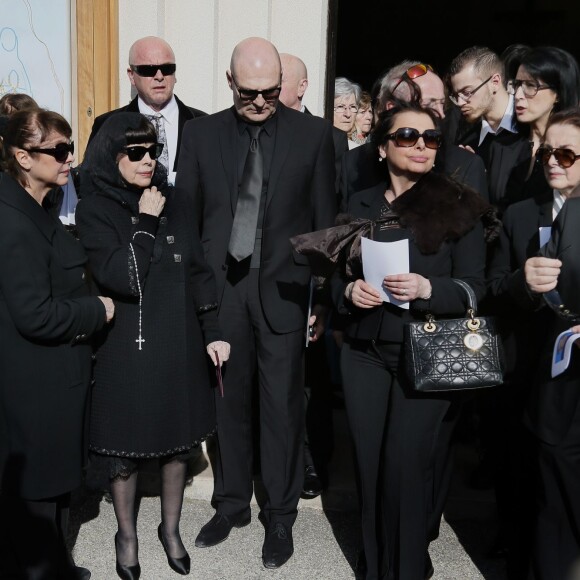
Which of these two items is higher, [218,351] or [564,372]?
[564,372]

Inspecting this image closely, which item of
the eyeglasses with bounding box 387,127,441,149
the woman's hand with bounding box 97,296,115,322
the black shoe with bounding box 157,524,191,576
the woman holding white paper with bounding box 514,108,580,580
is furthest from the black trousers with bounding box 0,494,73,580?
the eyeglasses with bounding box 387,127,441,149

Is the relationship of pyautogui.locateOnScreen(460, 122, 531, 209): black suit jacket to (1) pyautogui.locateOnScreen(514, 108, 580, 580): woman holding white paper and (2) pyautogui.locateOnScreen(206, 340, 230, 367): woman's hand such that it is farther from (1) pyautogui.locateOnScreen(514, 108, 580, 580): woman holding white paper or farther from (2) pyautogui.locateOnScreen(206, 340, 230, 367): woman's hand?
(2) pyautogui.locateOnScreen(206, 340, 230, 367): woman's hand

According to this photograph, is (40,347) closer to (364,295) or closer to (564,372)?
(364,295)

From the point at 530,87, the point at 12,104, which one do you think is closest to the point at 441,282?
the point at 530,87

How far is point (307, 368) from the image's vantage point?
182 inches

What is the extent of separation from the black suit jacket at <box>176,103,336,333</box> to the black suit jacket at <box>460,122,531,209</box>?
29.7 inches

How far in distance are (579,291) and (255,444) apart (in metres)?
2.42

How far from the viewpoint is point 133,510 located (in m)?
3.73

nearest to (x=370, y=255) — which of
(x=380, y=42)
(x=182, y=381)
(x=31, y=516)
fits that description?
(x=182, y=381)

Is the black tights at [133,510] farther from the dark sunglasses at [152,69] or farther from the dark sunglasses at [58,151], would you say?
the dark sunglasses at [152,69]

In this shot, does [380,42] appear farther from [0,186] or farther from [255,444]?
[0,186]

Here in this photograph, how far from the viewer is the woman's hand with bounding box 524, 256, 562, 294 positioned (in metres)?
2.95

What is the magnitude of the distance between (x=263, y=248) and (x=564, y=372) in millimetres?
1492

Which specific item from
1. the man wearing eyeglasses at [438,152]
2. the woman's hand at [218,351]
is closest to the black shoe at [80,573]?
the woman's hand at [218,351]
